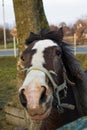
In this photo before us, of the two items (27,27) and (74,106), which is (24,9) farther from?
(74,106)

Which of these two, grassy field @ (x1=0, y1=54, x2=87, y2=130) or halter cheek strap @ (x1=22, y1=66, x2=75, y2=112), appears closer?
halter cheek strap @ (x1=22, y1=66, x2=75, y2=112)

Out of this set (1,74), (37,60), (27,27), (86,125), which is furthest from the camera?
(1,74)

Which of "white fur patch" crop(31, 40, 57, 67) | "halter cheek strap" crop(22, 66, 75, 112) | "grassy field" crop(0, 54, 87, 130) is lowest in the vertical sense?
"grassy field" crop(0, 54, 87, 130)

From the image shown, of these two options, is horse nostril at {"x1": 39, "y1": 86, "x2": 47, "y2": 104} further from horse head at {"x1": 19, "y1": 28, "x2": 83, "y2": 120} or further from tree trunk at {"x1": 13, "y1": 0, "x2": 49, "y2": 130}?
tree trunk at {"x1": 13, "y1": 0, "x2": 49, "y2": 130}

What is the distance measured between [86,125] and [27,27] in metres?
3.75

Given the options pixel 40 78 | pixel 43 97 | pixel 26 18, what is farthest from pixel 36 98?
pixel 26 18

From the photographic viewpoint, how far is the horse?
9.84 feet

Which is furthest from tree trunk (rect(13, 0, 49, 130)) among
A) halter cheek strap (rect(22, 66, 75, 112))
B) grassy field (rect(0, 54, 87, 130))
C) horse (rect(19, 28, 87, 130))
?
halter cheek strap (rect(22, 66, 75, 112))

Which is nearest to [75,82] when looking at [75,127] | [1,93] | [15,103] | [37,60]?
[37,60]

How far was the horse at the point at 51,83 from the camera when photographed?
300cm

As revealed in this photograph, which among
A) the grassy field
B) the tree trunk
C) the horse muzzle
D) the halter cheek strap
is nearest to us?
the horse muzzle

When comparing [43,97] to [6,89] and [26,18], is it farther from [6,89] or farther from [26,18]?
[6,89]

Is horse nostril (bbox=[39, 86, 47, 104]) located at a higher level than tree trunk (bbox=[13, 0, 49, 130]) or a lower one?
lower

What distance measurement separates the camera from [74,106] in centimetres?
381
